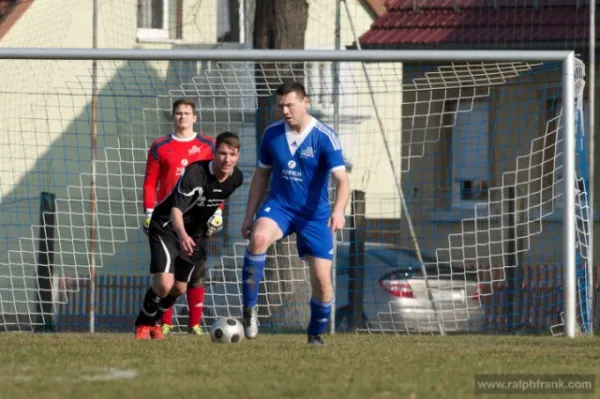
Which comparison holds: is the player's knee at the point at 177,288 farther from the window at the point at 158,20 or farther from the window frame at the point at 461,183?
the window at the point at 158,20

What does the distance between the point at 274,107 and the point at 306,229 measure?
5.96 metres

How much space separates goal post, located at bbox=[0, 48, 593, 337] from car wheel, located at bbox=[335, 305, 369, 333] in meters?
0.11

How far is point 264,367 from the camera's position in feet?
23.9

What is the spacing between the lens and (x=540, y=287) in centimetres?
1548

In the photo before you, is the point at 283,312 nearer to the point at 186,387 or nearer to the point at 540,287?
the point at 540,287

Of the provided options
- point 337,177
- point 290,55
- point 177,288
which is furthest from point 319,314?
point 290,55

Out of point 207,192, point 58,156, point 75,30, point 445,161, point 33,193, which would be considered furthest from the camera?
point 75,30

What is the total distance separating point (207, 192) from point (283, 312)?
485 centimetres

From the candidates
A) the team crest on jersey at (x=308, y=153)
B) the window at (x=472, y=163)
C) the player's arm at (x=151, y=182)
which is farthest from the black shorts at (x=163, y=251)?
the window at (x=472, y=163)

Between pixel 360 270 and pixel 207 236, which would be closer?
pixel 207 236

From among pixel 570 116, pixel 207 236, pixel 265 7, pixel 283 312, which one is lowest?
pixel 283 312

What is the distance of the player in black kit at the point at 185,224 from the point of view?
9820 mm

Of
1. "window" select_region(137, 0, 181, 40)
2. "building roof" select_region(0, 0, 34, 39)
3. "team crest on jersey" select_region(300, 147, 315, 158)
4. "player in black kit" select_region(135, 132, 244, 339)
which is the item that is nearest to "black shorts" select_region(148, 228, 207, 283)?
"player in black kit" select_region(135, 132, 244, 339)

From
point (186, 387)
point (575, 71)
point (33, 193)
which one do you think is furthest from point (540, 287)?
point (186, 387)
